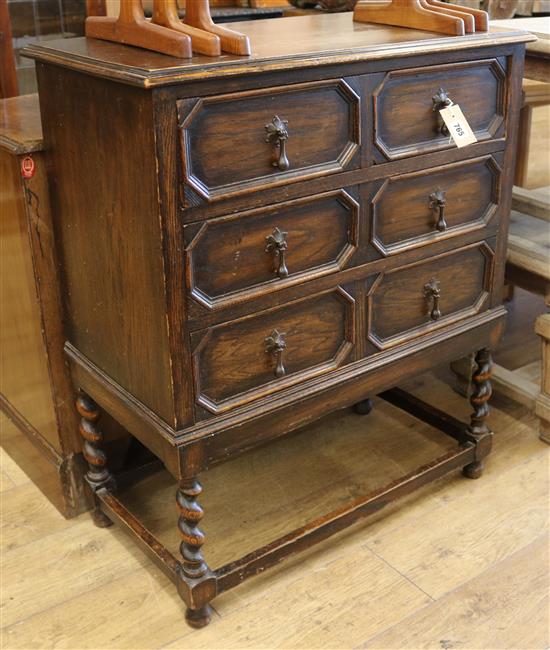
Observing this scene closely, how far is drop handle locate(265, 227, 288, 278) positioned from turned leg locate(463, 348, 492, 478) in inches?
28.6

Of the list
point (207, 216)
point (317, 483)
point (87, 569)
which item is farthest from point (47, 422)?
point (207, 216)

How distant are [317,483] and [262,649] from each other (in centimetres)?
57

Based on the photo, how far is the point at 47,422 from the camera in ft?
7.02

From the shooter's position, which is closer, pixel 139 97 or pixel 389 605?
pixel 139 97

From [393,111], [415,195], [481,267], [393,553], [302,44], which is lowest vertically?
[393,553]

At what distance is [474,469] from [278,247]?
0.96 meters

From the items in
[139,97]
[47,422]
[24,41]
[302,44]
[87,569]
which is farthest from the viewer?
[24,41]

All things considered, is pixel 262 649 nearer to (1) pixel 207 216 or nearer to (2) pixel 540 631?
(2) pixel 540 631

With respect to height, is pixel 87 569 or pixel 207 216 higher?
pixel 207 216

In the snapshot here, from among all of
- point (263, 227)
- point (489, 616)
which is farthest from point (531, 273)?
point (263, 227)

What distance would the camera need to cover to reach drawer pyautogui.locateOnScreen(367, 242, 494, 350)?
187 centimetres

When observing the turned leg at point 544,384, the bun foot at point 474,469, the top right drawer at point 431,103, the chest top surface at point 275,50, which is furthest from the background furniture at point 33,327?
the turned leg at point 544,384

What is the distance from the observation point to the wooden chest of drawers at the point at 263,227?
1484 mm

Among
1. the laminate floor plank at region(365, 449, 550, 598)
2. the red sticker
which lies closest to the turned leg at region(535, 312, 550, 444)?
the laminate floor plank at region(365, 449, 550, 598)
